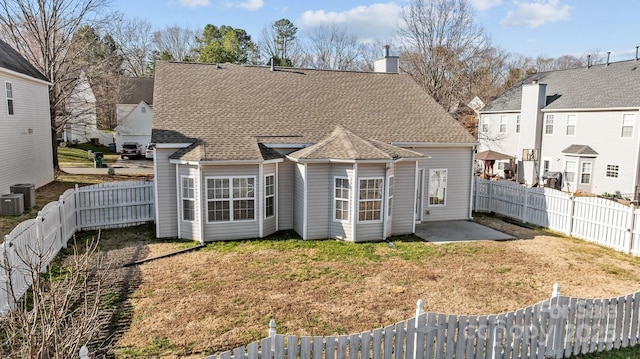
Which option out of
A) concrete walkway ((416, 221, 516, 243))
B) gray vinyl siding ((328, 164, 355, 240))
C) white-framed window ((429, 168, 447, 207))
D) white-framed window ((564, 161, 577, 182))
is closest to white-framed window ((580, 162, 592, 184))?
white-framed window ((564, 161, 577, 182))

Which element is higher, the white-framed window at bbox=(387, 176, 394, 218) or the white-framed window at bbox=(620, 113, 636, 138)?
the white-framed window at bbox=(620, 113, 636, 138)

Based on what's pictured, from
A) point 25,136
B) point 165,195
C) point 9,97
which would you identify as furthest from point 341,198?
point 25,136

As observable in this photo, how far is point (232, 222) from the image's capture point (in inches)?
548

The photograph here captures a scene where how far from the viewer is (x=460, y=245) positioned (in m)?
13.6

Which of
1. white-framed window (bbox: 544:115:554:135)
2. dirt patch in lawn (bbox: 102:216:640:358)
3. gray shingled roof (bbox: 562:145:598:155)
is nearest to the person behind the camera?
dirt patch in lawn (bbox: 102:216:640:358)

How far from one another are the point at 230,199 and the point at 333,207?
355 cm

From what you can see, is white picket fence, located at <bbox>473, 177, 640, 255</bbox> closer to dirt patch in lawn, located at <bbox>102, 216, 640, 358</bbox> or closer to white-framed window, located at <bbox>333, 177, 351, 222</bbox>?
dirt patch in lawn, located at <bbox>102, 216, 640, 358</bbox>

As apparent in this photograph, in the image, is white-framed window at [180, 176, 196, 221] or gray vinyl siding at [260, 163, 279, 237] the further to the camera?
gray vinyl siding at [260, 163, 279, 237]

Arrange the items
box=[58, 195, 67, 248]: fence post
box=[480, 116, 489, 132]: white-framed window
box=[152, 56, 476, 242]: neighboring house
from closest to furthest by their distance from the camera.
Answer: box=[58, 195, 67, 248]: fence post, box=[152, 56, 476, 242]: neighboring house, box=[480, 116, 489, 132]: white-framed window

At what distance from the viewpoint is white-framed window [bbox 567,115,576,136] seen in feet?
88.5

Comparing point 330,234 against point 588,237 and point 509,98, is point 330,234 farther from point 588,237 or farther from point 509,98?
point 509,98

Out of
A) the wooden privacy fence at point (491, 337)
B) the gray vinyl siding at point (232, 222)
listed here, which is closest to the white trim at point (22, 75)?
the gray vinyl siding at point (232, 222)

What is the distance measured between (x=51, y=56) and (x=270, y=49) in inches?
1330

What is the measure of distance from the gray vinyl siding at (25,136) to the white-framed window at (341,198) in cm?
1359
